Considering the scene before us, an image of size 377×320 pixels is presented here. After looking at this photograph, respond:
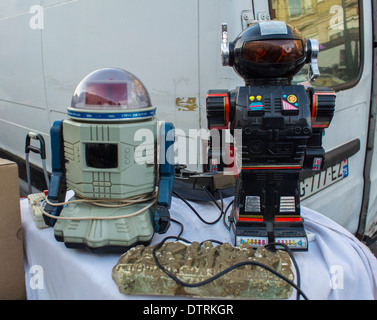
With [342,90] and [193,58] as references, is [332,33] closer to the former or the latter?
[342,90]

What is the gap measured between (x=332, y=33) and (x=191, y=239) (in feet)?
5.50

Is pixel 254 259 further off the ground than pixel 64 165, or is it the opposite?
pixel 64 165

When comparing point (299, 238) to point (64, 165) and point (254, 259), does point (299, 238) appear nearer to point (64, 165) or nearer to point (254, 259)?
point (254, 259)

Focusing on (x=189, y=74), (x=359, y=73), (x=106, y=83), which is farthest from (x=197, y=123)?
(x=359, y=73)

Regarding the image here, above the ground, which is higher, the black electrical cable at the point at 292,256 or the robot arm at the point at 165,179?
the robot arm at the point at 165,179

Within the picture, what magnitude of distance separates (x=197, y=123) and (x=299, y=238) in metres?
0.86

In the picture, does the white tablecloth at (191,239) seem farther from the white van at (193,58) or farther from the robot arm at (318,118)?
the white van at (193,58)

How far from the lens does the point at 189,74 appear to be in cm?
187

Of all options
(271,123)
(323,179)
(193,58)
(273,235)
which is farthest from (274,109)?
(323,179)

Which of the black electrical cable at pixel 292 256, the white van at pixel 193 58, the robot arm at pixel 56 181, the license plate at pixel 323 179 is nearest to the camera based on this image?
the black electrical cable at pixel 292 256

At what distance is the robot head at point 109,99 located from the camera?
1.17 meters

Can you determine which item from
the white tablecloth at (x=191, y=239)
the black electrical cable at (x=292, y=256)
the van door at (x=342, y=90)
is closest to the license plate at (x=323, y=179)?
the van door at (x=342, y=90)

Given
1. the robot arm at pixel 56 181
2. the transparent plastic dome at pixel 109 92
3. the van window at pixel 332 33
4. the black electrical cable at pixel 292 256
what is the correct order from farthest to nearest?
the van window at pixel 332 33 → the robot arm at pixel 56 181 → the transparent plastic dome at pixel 109 92 → the black electrical cable at pixel 292 256
